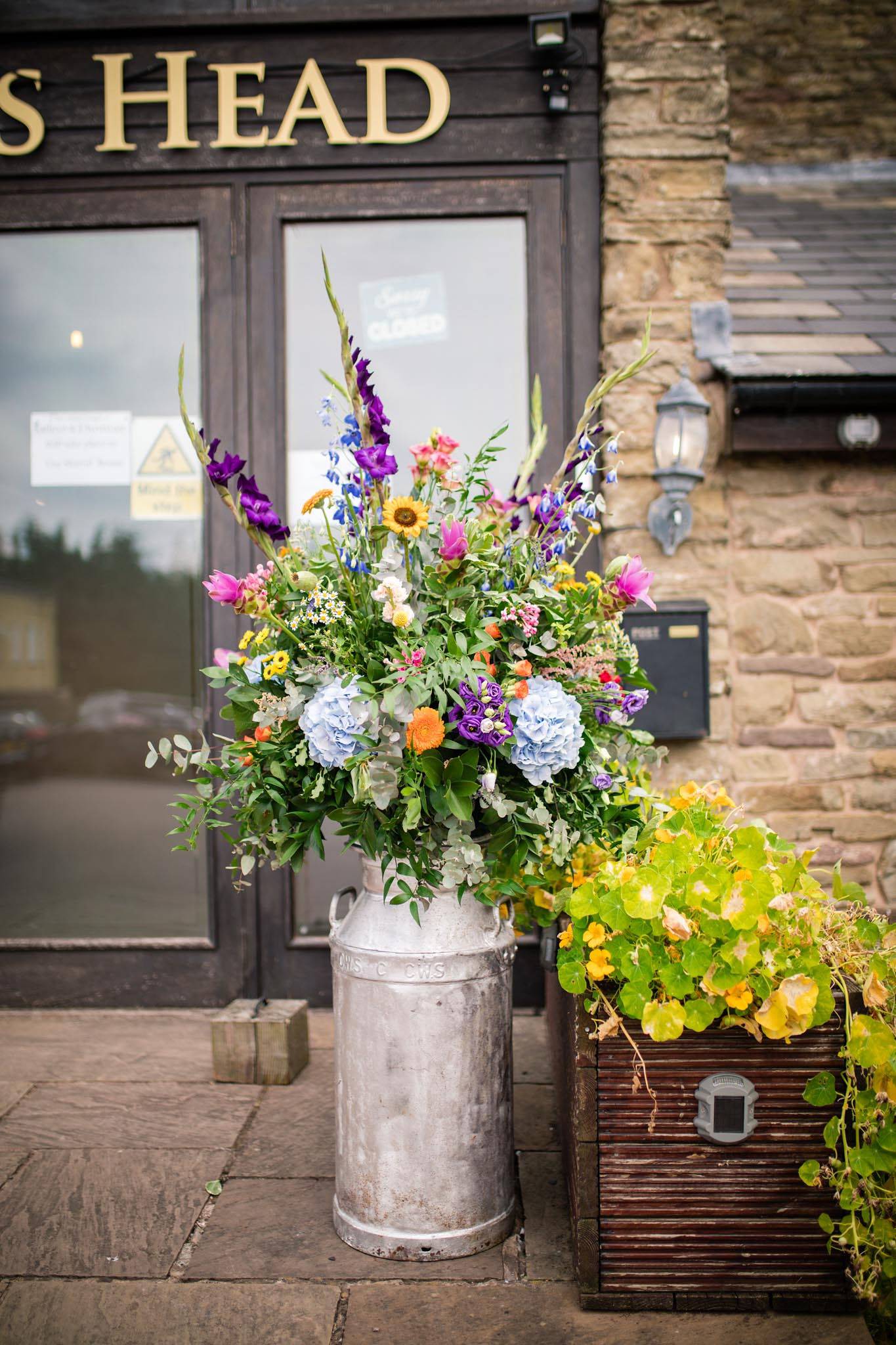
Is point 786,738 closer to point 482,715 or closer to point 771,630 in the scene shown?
point 771,630

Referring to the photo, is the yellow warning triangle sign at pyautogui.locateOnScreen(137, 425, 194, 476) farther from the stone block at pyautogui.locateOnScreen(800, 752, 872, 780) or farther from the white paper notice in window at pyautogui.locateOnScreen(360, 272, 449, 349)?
the stone block at pyautogui.locateOnScreen(800, 752, 872, 780)

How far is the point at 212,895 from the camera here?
3900 millimetres

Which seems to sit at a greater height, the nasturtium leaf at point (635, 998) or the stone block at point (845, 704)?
the stone block at point (845, 704)

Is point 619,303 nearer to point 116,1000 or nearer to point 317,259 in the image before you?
point 317,259

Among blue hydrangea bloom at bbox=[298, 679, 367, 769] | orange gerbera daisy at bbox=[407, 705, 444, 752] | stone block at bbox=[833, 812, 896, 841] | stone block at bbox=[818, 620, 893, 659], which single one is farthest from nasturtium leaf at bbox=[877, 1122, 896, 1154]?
stone block at bbox=[818, 620, 893, 659]

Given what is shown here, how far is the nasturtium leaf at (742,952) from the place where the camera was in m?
1.87

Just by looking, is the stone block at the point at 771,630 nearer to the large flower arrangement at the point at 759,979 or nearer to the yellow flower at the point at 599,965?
the large flower arrangement at the point at 759,979

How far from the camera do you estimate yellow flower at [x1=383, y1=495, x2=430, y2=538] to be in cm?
198

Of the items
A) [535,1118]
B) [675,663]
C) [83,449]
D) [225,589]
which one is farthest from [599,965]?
→ [83,449]

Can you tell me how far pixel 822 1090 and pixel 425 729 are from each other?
109 centimetres

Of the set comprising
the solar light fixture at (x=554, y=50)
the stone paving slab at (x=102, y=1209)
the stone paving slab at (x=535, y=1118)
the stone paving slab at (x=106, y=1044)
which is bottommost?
the stone paving slab at (x=106, y=1044)

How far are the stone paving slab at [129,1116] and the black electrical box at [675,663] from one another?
1958 mm

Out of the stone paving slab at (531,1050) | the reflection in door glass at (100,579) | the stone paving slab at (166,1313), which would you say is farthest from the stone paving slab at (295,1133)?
the reflection in door glass at (100,579)

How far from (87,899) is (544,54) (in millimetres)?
3820
